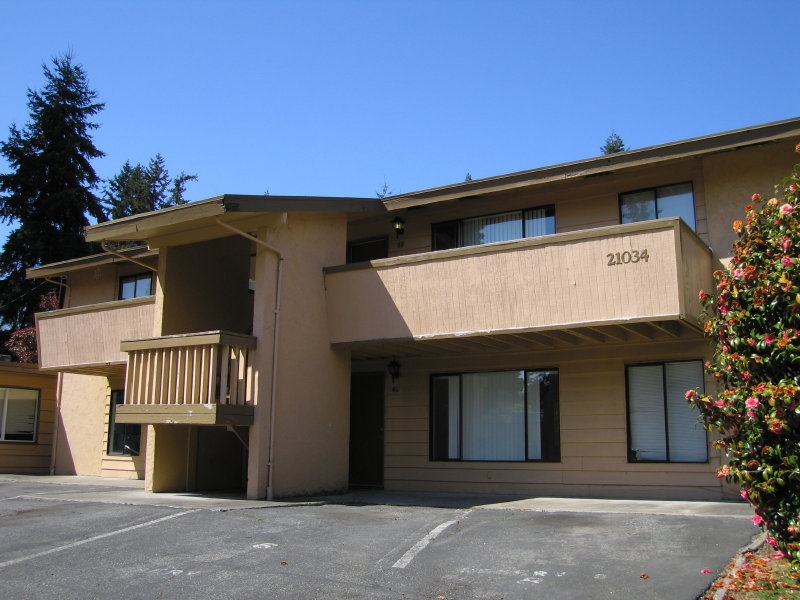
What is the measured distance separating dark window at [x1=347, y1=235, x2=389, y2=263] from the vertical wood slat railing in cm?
435

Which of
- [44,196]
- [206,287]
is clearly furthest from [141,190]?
[206,287]

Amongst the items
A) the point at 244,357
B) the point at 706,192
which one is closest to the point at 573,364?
the point at 706,192

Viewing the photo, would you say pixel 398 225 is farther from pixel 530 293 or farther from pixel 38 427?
pixel 38 427

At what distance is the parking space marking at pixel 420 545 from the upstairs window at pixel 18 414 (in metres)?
14.7

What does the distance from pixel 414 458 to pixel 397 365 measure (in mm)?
1904

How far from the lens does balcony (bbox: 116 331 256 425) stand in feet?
40.0

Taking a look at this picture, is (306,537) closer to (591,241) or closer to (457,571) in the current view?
(457,571)

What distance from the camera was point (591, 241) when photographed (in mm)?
11461

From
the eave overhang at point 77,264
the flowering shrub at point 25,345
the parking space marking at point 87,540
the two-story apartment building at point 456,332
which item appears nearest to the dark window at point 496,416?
the two-story apartment building at point 456,332

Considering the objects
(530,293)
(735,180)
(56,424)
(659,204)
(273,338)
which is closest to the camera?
(530,293)

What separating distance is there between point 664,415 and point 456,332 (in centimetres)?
376

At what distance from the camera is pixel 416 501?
1252 cm

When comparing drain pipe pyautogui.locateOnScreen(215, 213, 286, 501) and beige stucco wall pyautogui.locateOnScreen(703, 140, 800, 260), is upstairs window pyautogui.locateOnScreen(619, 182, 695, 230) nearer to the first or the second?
beige stucco wall pyautogui.locateOnScreen(703, 140, 800, 260)

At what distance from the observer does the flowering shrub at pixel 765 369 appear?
599 centimetres
